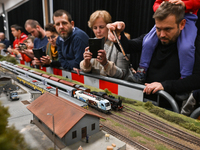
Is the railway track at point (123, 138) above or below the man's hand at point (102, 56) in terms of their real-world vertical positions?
below

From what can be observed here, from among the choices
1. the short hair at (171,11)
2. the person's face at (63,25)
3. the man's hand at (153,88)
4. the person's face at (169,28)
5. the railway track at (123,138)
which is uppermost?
the person's face at (63,25)

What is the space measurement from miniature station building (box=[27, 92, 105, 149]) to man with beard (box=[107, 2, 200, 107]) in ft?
3.33

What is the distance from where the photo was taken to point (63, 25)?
11.5 ft

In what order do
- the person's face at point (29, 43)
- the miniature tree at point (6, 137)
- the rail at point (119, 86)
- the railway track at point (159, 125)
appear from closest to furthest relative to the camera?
1. the miniature tree at point (6, 137)
2. the railway track at point (159, 125)
3. the rail at point (119, 86)
4. the person's face at point (29, 43)

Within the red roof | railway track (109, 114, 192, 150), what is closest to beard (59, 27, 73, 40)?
the red roof

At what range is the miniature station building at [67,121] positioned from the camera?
1.27 m

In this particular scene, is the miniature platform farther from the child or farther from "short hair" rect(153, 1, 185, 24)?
"short hair" rect(153, 1, 185, 24)

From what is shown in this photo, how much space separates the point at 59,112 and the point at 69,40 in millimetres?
2624

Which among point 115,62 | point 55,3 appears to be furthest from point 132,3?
point 55,3

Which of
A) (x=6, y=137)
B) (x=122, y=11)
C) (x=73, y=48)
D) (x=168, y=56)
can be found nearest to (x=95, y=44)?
(x=168, y=56)

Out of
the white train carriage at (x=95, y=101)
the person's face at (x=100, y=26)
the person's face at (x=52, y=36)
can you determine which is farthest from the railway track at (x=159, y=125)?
the person's face at (x=52, y=36)

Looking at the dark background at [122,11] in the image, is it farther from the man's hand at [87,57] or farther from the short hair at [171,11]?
the man's hand at [87,57]

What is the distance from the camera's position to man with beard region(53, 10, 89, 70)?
348 cm

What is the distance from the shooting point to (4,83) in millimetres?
2789
